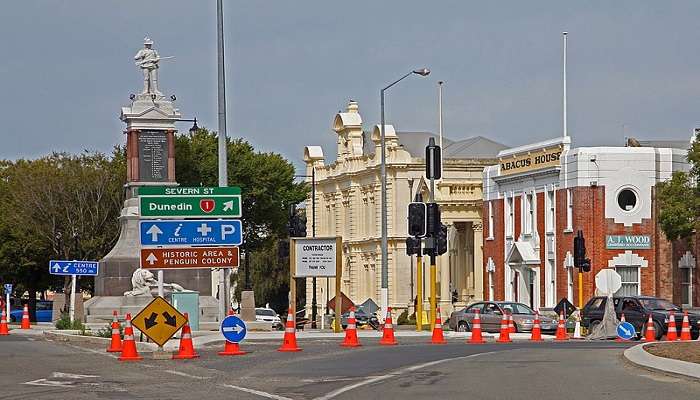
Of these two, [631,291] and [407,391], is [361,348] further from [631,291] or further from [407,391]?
[631,291]

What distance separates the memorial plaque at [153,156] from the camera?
171 ft

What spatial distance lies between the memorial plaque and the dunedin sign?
21.4 metres

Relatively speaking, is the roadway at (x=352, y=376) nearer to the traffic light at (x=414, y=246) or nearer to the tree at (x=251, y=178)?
the traffic light at (x=414, y=246)

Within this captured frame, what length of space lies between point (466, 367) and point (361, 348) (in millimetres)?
8576

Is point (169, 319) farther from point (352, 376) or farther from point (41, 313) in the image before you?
point (41, 313)

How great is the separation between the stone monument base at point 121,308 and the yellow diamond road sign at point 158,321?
70.2 ft

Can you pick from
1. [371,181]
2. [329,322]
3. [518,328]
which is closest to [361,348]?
[518,328]

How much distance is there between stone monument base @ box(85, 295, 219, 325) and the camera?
4866cm

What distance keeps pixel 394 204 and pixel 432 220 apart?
48.4 m

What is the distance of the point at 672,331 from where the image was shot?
116 feet

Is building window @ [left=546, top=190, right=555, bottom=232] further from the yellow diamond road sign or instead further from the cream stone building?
the yellow diamond road sign

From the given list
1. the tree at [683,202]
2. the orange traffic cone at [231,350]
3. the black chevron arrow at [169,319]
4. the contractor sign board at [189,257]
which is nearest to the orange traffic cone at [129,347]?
the black chevron arrow at [169,319]

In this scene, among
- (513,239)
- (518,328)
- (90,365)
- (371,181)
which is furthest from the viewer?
(371,181)

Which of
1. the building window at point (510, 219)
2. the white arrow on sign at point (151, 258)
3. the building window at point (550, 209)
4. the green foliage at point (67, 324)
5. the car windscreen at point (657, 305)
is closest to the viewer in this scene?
the white arrow on sign at point (151, 258)
